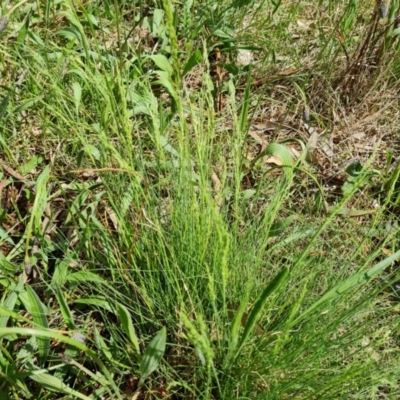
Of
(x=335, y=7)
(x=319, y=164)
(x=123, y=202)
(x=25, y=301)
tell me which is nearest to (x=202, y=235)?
(x=123, y=202)

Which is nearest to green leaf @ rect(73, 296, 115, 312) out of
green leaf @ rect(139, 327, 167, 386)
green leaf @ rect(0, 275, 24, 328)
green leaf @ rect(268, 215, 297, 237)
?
green leaf @ rect(0, 275, 24, 328)

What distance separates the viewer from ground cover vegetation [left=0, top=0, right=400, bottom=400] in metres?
1.10

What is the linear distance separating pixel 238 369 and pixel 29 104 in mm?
847

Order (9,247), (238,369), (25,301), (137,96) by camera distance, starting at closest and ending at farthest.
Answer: (238,369) < (25,301) < (9,247) < (137,96)

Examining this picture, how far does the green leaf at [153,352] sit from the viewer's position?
0.97m

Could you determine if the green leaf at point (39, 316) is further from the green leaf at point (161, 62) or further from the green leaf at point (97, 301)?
the green leaf at point (161, 62)

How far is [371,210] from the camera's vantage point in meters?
1.62

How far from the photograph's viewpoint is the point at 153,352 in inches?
39.1

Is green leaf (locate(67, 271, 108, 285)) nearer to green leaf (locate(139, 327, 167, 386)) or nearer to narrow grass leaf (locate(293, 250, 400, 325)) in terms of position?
green leaf (locate(139, 327, 167, 386))

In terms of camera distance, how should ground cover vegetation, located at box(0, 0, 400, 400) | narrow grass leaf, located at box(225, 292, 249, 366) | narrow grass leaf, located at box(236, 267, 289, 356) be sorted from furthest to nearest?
ground cover vegetation, located at box(0, 0, 400, 400), narrow grass leaf, located at box(225, 292, 249, 366), narrow grass leaf, located at box(236, 267, 289, 356)

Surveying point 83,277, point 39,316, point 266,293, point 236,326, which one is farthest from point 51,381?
point 266,293

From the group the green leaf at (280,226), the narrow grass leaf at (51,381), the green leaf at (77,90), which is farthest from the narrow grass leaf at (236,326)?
the green leaf at (77,90)

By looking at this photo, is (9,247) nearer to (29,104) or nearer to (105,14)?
(29,104)

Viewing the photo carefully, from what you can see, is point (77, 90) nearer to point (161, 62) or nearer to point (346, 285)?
point (161, 62)
